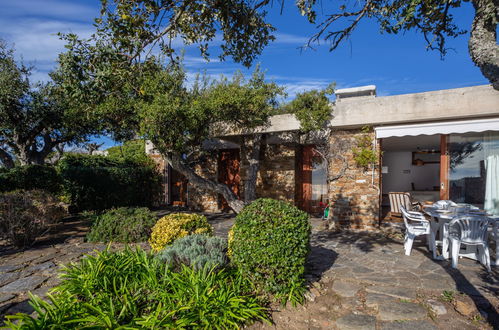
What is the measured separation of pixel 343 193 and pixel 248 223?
5827mm

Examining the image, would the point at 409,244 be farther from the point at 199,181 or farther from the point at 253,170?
the point at 199,181

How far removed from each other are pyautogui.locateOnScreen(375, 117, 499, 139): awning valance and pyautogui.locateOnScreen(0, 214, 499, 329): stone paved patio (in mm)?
3219

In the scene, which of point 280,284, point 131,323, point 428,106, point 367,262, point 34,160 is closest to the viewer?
point 131,323

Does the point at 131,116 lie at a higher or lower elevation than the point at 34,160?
higher

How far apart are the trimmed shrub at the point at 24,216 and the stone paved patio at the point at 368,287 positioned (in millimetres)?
453

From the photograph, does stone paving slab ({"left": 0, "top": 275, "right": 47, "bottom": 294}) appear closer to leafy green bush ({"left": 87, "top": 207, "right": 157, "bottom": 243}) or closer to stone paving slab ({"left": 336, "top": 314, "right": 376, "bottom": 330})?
leafy green bush ({"left": 87, "top": 207, "right": 157, "bottom": 243})

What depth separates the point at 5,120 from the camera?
1174 centimetres

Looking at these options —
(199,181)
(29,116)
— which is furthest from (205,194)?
(29,116)

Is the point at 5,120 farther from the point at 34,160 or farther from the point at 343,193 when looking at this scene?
the point at 343,193

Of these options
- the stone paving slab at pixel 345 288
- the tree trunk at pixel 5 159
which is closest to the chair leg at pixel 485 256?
the stone paving slab at pixel 345 288

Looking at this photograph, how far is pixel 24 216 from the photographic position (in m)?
6.79

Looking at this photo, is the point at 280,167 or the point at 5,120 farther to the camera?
the point at 280,167

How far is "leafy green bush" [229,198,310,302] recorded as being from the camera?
4.19 metres

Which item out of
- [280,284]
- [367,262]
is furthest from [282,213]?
[367,262]
